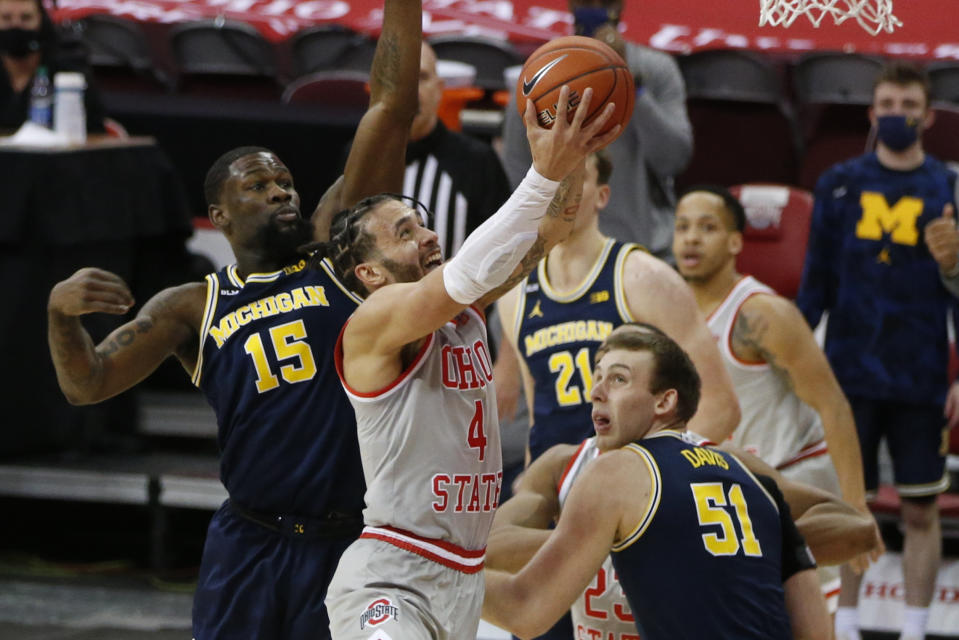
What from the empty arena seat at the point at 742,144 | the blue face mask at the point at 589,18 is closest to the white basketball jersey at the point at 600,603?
the blue face mask at the point at 589,18

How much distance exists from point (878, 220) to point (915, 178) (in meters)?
0.23

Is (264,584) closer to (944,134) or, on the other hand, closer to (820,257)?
(820,257)

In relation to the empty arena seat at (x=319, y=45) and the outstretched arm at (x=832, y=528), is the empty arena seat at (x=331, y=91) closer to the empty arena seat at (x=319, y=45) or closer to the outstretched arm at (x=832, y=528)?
the empty arena seat at (x=319, y=45)

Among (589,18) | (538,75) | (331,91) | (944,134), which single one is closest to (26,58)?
(331,91)

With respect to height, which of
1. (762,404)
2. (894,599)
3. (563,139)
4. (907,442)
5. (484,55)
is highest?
(563,139)

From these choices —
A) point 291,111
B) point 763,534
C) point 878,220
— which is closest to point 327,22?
point 291,111

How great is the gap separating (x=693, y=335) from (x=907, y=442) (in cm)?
195

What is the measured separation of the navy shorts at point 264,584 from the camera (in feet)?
13.0

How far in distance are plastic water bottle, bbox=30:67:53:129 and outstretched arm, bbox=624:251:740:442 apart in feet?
11.9

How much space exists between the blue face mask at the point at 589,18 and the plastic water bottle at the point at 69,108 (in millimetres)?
2649

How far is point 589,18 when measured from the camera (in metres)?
6.02

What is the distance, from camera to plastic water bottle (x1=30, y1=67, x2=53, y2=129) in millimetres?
7375

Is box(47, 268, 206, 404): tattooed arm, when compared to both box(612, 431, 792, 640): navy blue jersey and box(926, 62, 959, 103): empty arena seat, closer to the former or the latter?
box(612, 431, 792, 640): navy blue jersey

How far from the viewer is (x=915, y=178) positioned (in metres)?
6.45
